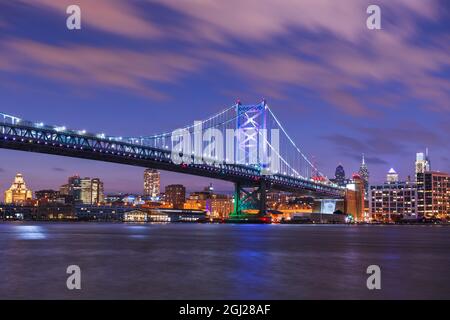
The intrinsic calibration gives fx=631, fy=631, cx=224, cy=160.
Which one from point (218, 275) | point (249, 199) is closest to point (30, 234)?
point (218, 275)

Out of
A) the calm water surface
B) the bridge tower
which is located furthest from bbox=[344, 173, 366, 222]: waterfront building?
the calm water surface

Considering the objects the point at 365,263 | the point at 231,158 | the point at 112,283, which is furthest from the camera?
the point at 231,158

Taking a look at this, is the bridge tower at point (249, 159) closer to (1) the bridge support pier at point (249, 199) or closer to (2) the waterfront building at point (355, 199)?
(1) the bridge support pier at point (249, 199)

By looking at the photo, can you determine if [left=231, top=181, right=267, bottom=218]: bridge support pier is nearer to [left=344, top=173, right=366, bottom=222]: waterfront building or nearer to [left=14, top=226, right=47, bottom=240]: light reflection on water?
[left=14, top=226, right=47, bottom=240]: light reflection on water

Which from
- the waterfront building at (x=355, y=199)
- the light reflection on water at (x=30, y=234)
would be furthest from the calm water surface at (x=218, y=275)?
the waterfront building at (x=355, y=199)

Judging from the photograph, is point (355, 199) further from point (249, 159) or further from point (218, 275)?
point (218, 275)

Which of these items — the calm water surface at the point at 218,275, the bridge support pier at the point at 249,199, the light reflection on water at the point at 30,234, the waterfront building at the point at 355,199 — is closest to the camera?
the calm water surface at the point at 218,275
